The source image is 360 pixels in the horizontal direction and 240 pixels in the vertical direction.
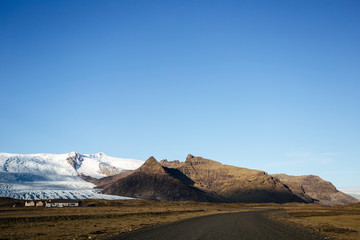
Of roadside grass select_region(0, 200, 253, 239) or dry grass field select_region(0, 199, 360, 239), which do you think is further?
dry grass field select_region(0, 199, 360, 239)

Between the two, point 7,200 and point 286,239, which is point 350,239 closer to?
point 286,239

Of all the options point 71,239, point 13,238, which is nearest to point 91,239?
point 71,239

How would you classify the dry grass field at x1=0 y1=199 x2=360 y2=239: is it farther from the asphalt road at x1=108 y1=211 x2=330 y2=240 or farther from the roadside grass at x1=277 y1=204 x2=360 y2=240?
the asphalt road at x1=108 y1=211 x2=330 y2=240

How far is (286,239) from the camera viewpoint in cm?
2583

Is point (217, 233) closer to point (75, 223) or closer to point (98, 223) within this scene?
point (98, 223)

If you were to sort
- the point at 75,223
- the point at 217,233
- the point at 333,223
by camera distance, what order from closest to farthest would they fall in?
the point at 217,233 < the point at 75,223 < the point at 333,223

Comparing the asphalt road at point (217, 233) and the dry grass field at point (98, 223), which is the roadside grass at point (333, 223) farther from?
the asphalt road at point (217, 233)

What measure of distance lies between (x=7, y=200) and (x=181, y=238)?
165 metres

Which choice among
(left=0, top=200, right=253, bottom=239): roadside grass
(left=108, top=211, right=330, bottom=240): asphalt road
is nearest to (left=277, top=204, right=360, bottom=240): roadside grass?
(left=108, top=211, right=330, bottom=240): asphalt road

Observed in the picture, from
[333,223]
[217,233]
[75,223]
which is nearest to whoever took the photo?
[217,233]

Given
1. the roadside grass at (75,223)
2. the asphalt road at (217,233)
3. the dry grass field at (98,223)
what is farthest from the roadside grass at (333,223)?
the roadside grass at (75,223)

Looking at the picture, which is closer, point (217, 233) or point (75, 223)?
point (217, 233)

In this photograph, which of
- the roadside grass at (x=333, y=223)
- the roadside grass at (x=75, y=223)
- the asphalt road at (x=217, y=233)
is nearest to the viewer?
the asphalt road at (x=217, y=233)

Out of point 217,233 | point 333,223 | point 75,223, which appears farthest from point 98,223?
point 333,223
